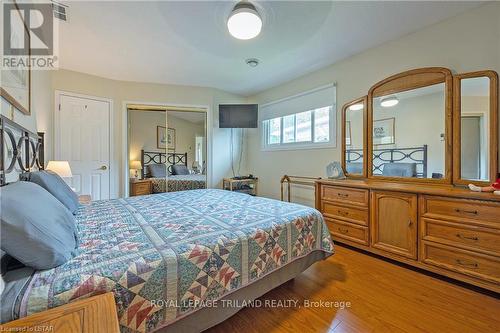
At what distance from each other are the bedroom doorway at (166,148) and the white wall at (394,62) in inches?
57.1

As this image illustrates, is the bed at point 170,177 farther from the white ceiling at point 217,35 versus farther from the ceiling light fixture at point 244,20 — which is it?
the ceiling light fixture at point 244,20

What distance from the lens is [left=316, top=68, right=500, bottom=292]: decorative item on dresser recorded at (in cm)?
173

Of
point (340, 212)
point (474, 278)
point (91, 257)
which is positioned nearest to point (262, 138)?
point (340, 212)

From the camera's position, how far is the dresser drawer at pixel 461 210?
164cm

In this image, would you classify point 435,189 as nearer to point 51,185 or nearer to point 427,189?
point 427,189

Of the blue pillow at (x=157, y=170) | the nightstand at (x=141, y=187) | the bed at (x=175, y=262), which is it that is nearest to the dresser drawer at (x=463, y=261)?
the bed at (x=175, y=262)

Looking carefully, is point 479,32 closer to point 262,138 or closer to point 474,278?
point 474,278

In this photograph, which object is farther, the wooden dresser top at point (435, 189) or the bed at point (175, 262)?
the wooden dresser top at point (435, 189)

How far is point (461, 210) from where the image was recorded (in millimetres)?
1773

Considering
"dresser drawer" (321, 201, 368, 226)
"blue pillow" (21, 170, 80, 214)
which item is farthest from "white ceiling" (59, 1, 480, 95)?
"dresser drawer" (321, 201, 368, 226)

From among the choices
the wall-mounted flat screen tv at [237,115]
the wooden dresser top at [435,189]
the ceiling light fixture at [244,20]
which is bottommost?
the wooden dresser top at [435,189]

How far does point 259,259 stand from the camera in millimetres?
1381

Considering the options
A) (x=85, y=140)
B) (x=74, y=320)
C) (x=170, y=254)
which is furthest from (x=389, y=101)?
(x=85, y=140)

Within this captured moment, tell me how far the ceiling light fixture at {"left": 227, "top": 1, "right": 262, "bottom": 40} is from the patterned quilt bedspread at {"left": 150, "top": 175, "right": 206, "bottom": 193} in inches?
115
